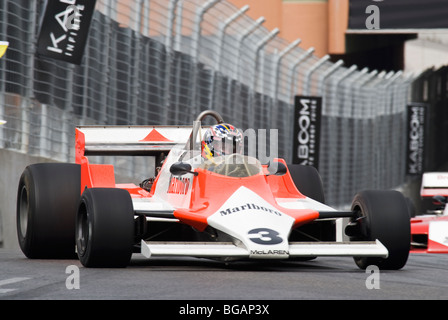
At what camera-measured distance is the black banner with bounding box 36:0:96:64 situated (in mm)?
13398

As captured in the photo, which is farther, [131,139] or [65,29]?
[65,29]

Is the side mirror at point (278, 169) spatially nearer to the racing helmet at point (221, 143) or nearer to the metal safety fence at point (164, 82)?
the racing helmet at point (221, 143)

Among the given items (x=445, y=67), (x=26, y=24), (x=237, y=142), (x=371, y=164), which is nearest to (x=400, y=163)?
(x=371, y=164)

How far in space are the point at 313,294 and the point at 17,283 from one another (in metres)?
1.84

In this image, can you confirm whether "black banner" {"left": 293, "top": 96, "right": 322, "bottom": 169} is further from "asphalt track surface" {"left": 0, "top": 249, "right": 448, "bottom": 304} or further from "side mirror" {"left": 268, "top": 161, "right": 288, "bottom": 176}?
"asphalt track surface" {"left": 0, "top": 249, "right": 448, "bottom": 304}

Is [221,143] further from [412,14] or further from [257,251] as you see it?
[412,14]

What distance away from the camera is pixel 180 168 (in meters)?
8.66

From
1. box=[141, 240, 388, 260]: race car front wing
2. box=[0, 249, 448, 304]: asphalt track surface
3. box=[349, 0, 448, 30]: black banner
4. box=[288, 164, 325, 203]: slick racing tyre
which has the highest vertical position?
box=[349, 0, 448, 30]: black banner

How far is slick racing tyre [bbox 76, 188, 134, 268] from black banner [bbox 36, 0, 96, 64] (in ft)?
18.1

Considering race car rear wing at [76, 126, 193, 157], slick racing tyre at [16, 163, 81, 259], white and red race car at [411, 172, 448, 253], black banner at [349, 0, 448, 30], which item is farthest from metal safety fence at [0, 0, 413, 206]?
black banner at [349, 0, 448, 30]

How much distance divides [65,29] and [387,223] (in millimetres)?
6605

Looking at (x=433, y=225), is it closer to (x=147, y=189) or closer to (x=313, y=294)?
(x=147, y=189)

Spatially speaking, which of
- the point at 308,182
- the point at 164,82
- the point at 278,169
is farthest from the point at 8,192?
the point at 164,82
